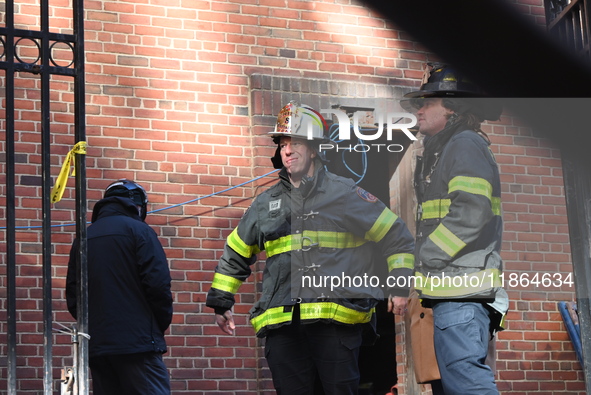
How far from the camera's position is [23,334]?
7.08 metres

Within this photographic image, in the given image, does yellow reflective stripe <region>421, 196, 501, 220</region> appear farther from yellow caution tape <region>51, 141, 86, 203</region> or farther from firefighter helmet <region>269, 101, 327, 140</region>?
yellow caution tape <region>51, 141, 86, 203</region>

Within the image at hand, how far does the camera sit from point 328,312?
5.50 m

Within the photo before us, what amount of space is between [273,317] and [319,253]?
472 millimetres

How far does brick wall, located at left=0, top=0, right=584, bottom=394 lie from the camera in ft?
24.1

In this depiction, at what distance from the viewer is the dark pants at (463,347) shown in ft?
15.8

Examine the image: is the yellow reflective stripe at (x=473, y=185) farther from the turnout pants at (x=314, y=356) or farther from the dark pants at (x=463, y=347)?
the turnout pants at (x=314, y=356)

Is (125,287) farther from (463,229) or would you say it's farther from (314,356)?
(463,229)

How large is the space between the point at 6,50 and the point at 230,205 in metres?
3.68

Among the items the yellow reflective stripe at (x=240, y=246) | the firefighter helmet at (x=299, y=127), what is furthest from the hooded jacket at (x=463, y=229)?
the yellow reflective stripe at (x=240, y=246)

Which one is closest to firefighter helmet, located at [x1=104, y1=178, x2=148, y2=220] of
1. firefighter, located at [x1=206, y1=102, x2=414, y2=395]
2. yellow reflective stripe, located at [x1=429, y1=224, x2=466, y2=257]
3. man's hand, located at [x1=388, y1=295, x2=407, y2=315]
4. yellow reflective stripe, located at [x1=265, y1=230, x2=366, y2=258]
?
firefighter, located at [x1=206, y1=102, x2=414, y2=395]

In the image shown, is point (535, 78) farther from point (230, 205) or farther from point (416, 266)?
point (230, 205)

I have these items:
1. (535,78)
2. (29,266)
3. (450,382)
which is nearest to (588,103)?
(535,78)

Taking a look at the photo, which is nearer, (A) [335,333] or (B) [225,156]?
(A) [335,333]

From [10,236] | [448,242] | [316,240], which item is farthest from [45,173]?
[448,242]
